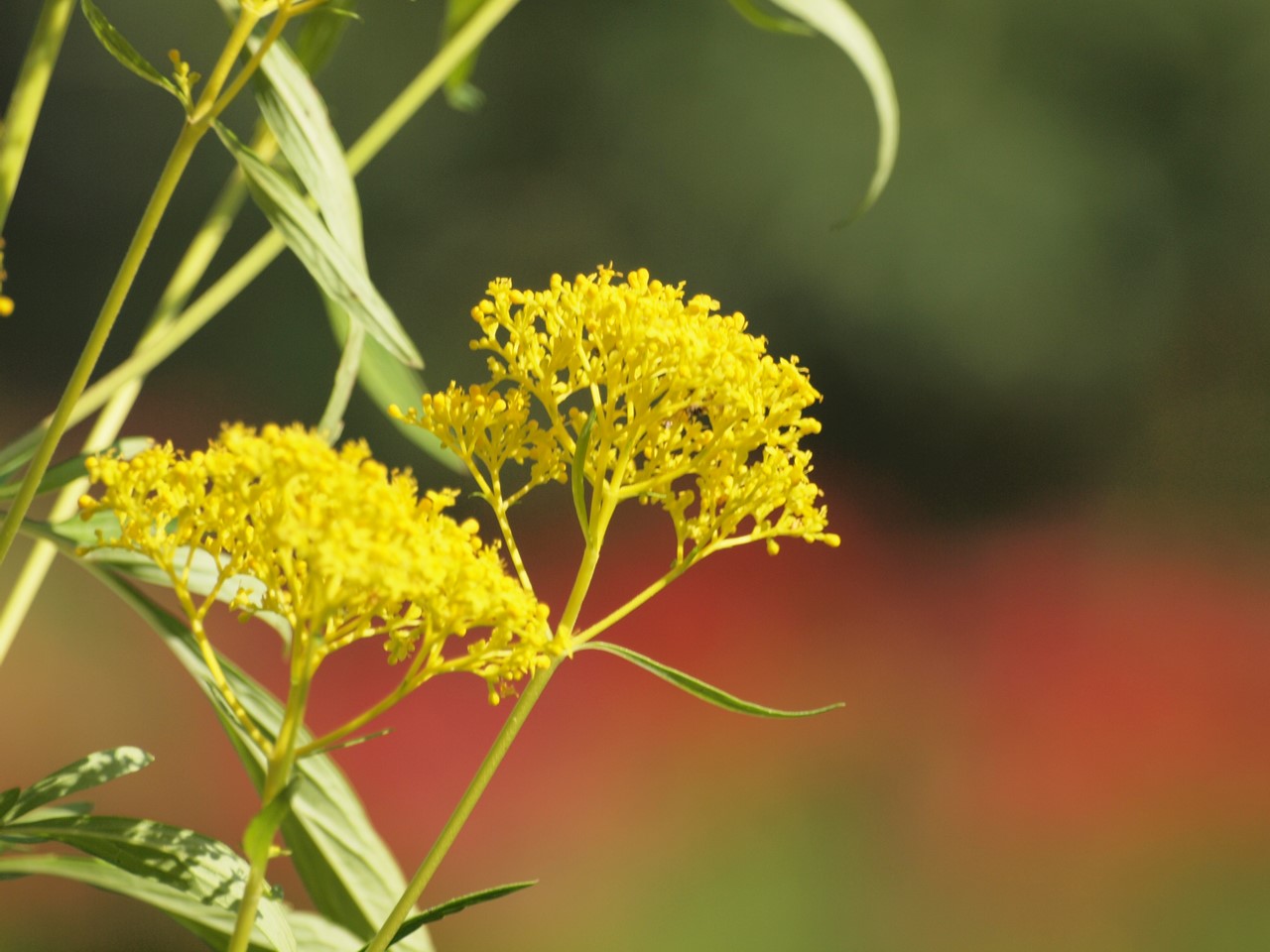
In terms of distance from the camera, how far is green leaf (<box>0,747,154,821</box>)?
0.23 meters

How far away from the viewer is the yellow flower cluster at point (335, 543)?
0.57 feet

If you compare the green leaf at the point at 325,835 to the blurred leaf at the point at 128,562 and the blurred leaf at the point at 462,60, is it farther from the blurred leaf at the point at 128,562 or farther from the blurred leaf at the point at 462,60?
the blurred leaf at the point at 462,60

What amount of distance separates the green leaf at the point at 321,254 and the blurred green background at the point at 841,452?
1558 mm

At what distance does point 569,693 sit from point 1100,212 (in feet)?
3.51

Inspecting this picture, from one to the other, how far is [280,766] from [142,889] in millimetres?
73

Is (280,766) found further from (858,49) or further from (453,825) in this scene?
(858,49)

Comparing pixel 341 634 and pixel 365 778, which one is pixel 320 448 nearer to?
pixel 341 634

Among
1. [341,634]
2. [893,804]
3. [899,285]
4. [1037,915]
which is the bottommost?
[341,634]

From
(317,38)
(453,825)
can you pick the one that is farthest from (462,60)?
(453,825)

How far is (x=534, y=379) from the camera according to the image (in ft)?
0.79

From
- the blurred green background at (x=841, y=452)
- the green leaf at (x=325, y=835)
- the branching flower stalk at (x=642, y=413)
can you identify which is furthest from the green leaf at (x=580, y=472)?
the blurred green background at (x=841, y=452)

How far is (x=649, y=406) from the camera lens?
23 cm

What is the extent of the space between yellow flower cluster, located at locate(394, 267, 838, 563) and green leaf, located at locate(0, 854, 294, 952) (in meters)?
0.09

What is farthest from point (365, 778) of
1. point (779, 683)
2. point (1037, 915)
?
point (1037, 915)
